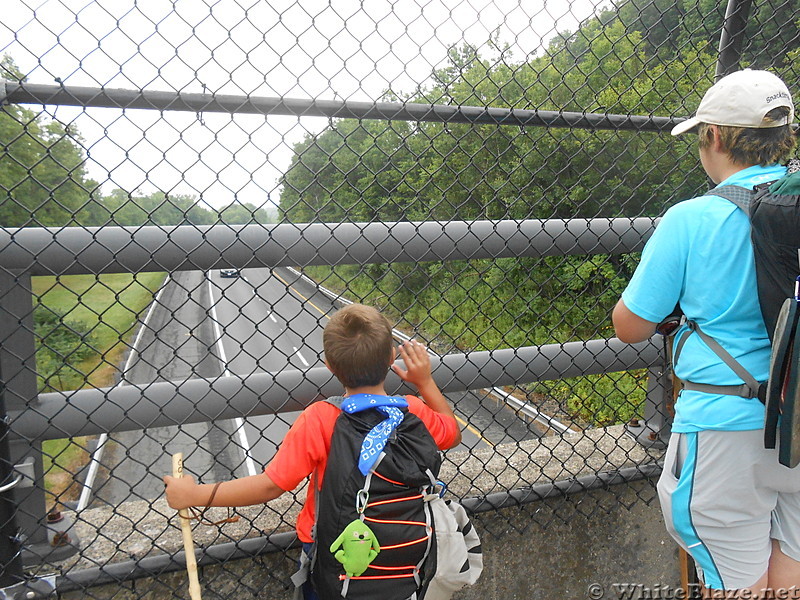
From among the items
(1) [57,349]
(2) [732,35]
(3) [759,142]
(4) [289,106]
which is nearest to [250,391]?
(4) [289,106]

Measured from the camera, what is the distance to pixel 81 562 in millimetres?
1993

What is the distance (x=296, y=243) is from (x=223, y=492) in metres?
0.83

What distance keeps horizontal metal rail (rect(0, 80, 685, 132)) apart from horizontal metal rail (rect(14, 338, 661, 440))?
2.91 feet

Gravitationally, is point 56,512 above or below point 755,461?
above

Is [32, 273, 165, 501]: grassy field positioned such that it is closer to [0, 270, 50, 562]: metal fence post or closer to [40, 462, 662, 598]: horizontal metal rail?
[0, 270, 50, 562]: metal fence post

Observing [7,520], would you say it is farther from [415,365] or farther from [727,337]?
[727,337]

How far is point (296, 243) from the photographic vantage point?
6.64 ft

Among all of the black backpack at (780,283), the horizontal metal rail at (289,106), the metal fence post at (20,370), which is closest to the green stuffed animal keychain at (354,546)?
the metal fence post at (20,370)

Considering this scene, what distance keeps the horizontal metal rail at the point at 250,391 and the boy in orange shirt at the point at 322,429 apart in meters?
0.25

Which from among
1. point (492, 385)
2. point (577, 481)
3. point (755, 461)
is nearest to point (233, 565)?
point (492, 385)

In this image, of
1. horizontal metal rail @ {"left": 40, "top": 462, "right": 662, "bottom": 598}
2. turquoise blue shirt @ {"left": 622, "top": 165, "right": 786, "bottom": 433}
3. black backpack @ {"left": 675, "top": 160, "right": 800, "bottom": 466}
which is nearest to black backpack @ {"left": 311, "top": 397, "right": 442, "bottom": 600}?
horizontal metal rail @ {"left": 40, "top": 462, "right": 662, "bottom": 598}

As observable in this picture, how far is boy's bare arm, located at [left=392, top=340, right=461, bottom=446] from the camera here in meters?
2.10

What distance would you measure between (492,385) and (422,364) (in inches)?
17.6

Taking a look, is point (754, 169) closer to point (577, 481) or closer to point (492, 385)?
point (492, 385)
